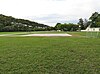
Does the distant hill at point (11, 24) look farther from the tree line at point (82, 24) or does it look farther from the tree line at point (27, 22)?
the tree line at point (82, 24)

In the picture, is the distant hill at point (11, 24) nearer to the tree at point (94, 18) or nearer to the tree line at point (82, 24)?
the tree line at point (82, 24)

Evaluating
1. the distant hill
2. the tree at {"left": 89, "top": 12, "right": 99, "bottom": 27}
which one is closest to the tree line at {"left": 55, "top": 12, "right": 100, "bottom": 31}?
the tree at {"left": 89, "top": 12, "right": 99, "bottom": 27}

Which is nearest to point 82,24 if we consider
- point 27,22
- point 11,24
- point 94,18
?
point 94,18

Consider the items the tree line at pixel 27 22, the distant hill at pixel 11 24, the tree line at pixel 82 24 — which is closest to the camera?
the distant hill at pixel 11 24

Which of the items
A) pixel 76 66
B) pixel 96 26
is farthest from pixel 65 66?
pixel 96 26

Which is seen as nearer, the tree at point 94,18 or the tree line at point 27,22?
the tree line at point 27,22

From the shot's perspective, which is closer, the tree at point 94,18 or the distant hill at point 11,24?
the distant hill at point 11,24

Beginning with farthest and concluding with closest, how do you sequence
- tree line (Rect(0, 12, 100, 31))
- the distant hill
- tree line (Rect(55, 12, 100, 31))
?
tree line (Rect(55, 12, 100, 31))
tree line (Rect(0, 12, 100, 31))
the distant hill

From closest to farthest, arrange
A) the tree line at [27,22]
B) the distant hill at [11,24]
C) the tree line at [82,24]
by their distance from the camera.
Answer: the distant hill at [11,24]
the tree line at [27,22]
the tree line at [82,24]

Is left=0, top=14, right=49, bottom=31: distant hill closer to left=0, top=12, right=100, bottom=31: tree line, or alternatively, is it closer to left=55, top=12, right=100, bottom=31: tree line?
left=0, top=12, right=100, bottom=31: tree line

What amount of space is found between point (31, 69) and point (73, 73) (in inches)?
48.8

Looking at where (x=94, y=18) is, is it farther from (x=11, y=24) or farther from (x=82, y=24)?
(x=11, y=24)

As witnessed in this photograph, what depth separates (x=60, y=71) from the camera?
19.3 feet

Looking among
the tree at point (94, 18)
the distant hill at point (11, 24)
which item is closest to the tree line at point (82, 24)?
the tree at point (94, 18)
